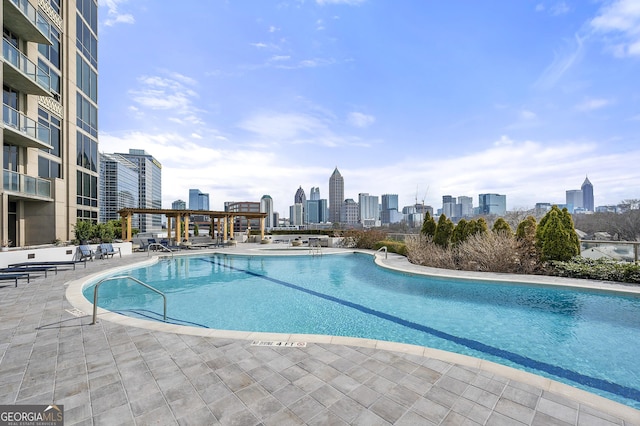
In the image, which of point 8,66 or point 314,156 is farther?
point 314,156

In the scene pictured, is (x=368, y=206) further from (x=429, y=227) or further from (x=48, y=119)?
(x=48, y=119)

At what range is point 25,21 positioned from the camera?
12.5m

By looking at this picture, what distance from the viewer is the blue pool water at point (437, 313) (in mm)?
4660

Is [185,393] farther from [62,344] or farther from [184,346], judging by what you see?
[62,344]

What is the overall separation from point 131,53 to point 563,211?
61.7ft

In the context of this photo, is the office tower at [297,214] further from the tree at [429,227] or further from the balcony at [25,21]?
the balcony at [25,21]

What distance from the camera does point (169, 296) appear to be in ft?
28.7

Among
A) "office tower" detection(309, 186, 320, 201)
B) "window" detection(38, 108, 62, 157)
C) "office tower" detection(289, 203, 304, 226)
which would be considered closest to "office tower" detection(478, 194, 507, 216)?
"window" detection(38, 108, 62, 157)

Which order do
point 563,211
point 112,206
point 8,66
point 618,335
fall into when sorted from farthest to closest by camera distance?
point 112,206 < point 8,66 < point 563,211 < point 618,335

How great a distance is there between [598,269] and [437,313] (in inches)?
291

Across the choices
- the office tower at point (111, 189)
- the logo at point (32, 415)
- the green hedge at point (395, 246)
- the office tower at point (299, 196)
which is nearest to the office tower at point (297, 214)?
the office tower at point (299, 196)

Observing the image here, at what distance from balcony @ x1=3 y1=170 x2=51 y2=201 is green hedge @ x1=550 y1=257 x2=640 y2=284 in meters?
23.4

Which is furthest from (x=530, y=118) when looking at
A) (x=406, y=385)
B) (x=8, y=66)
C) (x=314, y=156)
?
(x=8, y=66)

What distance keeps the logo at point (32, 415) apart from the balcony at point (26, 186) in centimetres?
1432
